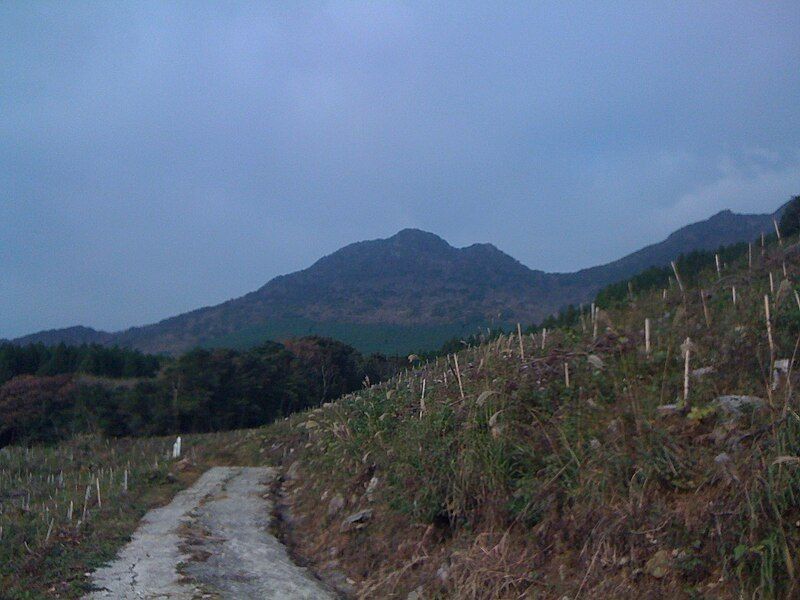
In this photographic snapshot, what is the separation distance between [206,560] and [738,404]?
527cm

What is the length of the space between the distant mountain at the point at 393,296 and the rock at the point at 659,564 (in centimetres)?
3910

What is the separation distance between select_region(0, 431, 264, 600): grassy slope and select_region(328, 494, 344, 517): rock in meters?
2.34

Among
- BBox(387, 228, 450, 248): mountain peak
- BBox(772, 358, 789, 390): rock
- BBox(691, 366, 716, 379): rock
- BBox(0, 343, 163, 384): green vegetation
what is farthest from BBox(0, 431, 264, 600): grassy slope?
BBox(387, 228, 450, 248): mountain peak

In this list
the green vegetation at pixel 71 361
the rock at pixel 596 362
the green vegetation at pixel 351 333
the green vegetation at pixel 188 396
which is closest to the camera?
the rock at pixel 596 362

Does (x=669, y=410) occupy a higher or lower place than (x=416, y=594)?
higher

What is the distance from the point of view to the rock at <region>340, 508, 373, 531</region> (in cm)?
838

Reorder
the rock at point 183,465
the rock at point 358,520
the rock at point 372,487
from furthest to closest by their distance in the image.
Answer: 1. the rock at point 183,465
2. the rock at point 372,487
3. the rock at point 358,520

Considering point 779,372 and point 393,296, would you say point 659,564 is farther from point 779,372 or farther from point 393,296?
point 393,296

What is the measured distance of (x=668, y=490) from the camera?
5.88m

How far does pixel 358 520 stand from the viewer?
8461mm

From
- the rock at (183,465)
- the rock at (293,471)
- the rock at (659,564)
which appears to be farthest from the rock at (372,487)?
the rock at (183,465)

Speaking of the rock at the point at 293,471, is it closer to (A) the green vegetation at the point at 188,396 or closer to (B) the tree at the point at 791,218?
(B) the tree at the point at 791,218

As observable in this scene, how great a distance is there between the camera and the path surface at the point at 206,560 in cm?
700

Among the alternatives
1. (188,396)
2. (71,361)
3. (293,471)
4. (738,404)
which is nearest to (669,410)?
(738,404)
